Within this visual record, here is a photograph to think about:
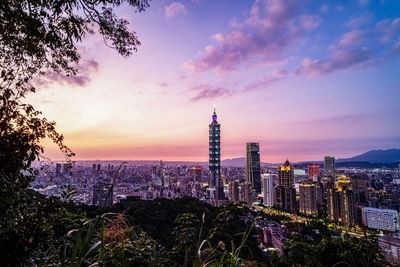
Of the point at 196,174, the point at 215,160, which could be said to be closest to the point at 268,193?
the point at 215,160

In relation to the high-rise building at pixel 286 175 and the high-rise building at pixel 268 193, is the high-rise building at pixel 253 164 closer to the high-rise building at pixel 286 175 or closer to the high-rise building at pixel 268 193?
the high-rise building at pixel 286 175

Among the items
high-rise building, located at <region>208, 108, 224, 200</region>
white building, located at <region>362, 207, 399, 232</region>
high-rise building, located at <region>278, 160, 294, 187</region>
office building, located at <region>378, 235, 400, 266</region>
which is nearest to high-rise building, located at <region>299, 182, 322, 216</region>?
white building, located at <region>362, 207, 399, 232</region>

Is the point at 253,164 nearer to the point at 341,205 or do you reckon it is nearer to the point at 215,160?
the point at 215,160

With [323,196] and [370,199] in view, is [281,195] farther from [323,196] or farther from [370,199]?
[370,199]

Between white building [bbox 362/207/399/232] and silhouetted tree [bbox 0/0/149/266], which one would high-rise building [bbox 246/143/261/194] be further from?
silhouetted tree [bbox 0/0/149/266]

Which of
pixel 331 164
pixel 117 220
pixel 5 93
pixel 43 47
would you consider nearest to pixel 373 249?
pixel 117 220

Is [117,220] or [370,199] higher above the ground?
[117,220]

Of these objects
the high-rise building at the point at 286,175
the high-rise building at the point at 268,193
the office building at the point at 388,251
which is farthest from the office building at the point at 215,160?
the office building at the point at 388,251

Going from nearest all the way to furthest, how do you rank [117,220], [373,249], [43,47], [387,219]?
1. [117,220]
2. [373,249]
3. [43,47]
4. [387,219]
